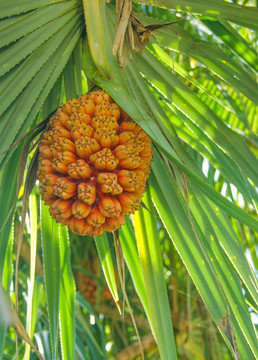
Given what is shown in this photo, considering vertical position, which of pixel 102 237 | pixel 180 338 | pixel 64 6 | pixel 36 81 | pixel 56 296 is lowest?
pixel 180 338

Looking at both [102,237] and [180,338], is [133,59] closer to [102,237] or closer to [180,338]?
[102,237]

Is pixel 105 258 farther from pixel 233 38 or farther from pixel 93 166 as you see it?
pixel 233 38

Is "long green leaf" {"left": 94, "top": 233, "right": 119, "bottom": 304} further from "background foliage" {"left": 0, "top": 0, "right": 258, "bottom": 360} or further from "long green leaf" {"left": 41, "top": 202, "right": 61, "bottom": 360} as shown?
"long green leaf" {"left": 41, "top": 202, "right": 61, "bottom": 360}

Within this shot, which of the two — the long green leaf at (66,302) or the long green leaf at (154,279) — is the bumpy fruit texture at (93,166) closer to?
the long green leaf at (154,279)

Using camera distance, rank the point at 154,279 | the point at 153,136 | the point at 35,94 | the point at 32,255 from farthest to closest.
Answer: the point at 32,255
the point at 154,279
the point at 35,94
the point at 153,136

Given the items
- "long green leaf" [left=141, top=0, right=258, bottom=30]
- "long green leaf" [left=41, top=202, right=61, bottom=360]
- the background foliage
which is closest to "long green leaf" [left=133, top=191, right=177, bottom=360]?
the background foliage

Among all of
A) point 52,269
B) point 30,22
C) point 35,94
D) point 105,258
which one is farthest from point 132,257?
point 30,22

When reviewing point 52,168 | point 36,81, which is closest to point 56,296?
point 52,168

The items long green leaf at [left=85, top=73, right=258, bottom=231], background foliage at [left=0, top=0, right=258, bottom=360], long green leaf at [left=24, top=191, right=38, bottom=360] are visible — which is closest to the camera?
long green leaf at [left=85, top=73, right=258, bottom=231]
